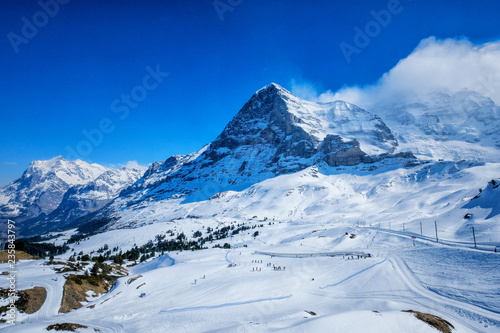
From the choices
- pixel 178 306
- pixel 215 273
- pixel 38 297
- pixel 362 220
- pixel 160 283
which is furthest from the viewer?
pixel 362 220

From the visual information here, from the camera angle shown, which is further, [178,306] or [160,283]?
[160,283]

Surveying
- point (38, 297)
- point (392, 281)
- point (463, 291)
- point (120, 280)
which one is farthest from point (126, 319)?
point (463, 291)

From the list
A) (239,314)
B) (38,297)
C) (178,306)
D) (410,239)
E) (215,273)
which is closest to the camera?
(239,314)

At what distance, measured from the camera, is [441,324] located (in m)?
26.4

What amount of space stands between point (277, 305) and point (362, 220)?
149220mm

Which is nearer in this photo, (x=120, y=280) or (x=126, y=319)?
(x=126, y=319)

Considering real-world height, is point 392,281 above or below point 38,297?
below

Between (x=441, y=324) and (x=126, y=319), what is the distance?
37.5m

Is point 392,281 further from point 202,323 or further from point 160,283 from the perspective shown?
point 160,283

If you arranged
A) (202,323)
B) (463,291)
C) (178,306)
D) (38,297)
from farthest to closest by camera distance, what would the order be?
1. (38,297)
2. (178,306)
3. (463,291)
4. (202,323)

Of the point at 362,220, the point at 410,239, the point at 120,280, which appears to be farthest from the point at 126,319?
the point at 362,220

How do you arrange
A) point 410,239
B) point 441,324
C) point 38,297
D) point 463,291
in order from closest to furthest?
point 441,324 → point 463,291 → point 38,297 → point 410,239

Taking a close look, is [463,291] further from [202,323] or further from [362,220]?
[362,220]

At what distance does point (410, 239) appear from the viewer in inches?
2992
